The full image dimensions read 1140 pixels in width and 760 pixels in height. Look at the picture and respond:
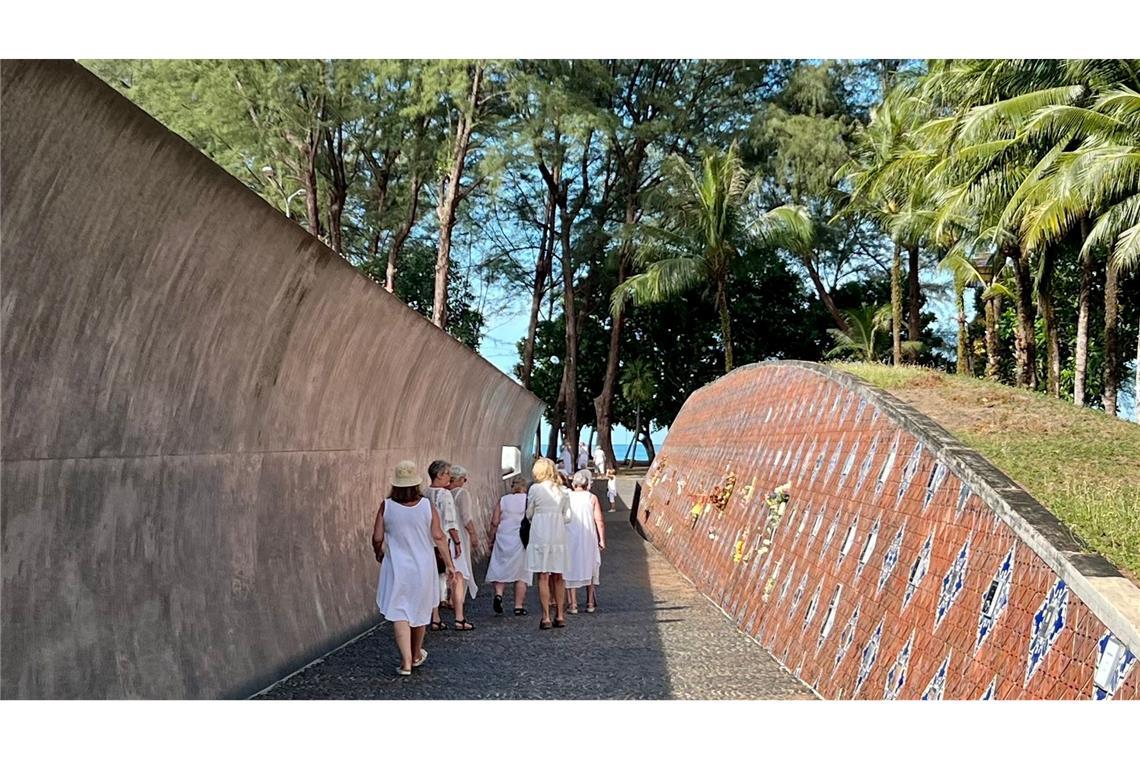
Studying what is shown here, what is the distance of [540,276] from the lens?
44.8 metres

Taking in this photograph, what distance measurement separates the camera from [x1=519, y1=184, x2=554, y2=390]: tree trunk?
140ft

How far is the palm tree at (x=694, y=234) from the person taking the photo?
1373 inches

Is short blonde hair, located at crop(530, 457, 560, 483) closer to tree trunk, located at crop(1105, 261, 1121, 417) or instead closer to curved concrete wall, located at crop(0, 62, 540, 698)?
curved concrete wall, located at crop(0, 62, 540, 698)

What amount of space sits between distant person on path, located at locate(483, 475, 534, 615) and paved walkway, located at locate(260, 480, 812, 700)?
0.91 feet

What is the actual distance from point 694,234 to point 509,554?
86.9 feet

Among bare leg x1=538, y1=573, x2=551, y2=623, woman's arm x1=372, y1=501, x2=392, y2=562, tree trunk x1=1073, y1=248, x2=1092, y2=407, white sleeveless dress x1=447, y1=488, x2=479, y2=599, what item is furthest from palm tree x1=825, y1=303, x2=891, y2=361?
woman's arm x1=372, y1=501, x2=392, y2=562

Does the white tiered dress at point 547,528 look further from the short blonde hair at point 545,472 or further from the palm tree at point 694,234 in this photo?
the palm tree at point 694,234

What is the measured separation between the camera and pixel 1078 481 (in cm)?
960

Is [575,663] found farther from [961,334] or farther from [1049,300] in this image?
[961,334]

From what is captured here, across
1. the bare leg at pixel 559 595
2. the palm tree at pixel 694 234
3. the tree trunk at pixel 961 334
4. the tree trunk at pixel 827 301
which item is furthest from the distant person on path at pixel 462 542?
the tree trunk at pixel 827 301

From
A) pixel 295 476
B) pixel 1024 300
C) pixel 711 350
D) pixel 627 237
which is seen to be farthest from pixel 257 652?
pixel 711 350

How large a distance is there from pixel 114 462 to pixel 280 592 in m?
2.51

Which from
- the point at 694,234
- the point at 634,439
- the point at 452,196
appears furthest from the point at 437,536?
the point at 634,439

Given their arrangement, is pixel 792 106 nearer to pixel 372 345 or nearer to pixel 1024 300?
pixel 1024 300
